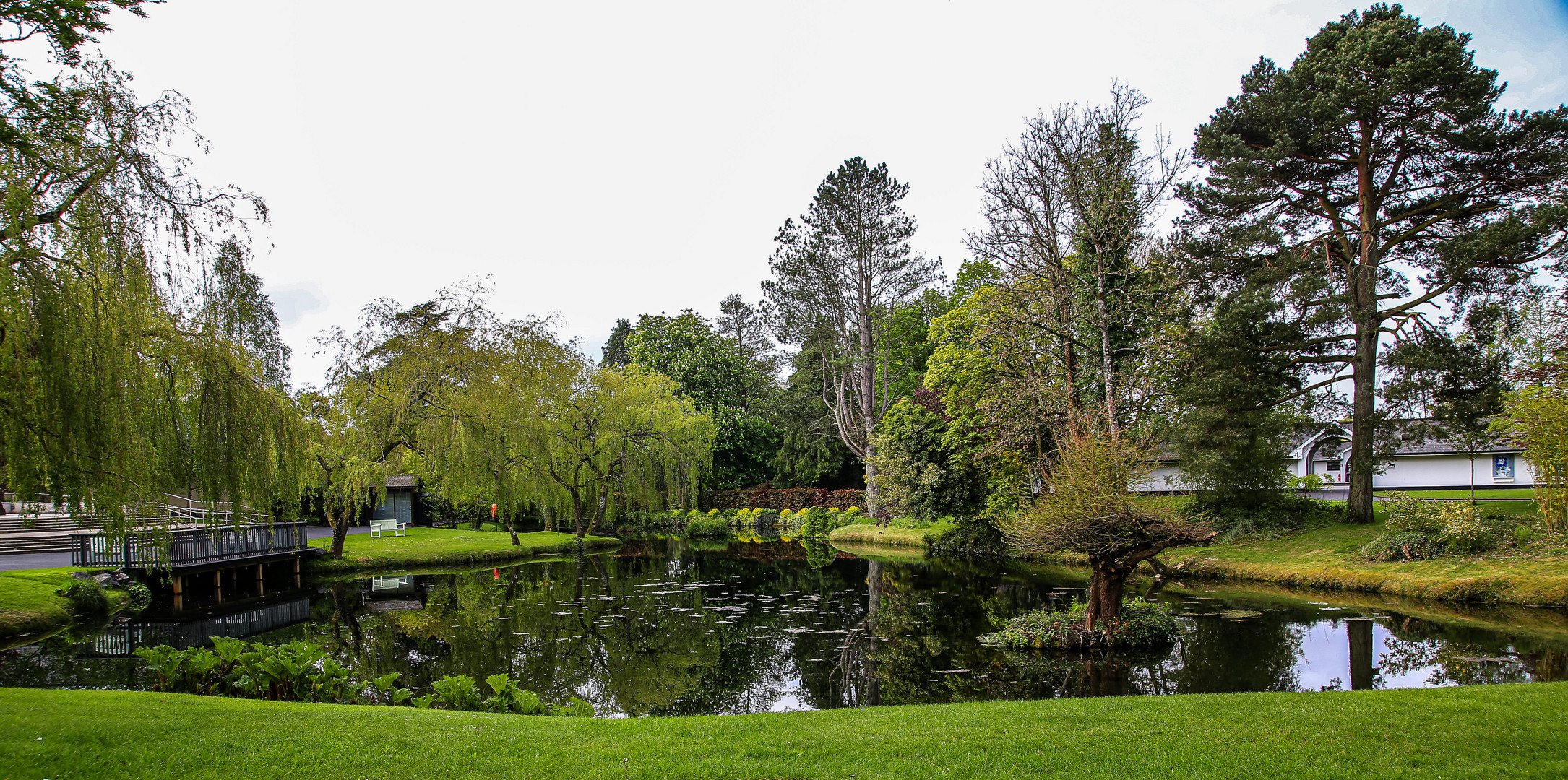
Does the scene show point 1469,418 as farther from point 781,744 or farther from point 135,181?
point 135,181

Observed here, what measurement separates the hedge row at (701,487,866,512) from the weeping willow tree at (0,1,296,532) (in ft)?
112

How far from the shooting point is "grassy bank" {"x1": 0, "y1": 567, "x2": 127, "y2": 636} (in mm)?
14664

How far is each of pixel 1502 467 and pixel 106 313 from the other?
157 ft

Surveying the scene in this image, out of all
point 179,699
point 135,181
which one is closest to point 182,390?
point 135,181

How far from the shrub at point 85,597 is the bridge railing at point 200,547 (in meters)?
0.91

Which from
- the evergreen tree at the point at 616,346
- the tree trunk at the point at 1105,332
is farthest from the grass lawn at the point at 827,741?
the evergreen tree at the point at 616,346

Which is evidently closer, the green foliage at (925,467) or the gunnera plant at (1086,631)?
the gunnera plant at (1086,631)

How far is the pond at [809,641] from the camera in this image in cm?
1084

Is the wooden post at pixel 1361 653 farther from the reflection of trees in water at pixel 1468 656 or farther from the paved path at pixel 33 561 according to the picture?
the paved path at pixel 33 561

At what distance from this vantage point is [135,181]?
7.68 m

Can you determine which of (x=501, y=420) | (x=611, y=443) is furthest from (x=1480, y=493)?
(x=501, y=420)

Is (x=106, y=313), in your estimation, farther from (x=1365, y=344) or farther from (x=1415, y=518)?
(x=1365, y=344)

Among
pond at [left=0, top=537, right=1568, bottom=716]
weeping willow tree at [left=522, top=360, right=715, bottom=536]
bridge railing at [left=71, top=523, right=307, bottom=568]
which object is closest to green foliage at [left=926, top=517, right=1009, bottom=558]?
pond at [left=0, top=537, right=1568, bottom=716]

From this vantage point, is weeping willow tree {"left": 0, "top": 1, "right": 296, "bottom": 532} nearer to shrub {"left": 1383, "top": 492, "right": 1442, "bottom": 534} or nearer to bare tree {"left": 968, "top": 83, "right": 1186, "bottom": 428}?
bare tree {"left": 968, "top": 83, "right": 1186, "bottom": 428}
